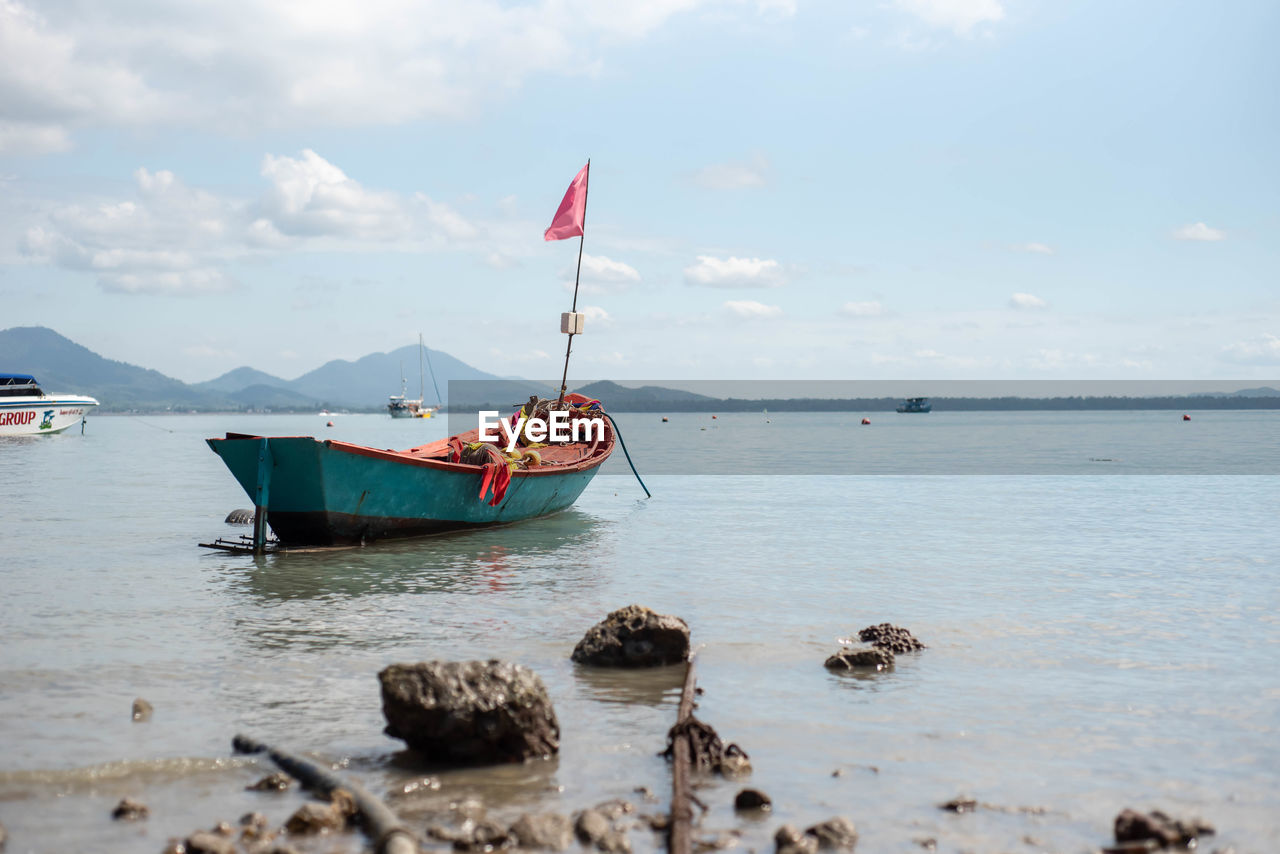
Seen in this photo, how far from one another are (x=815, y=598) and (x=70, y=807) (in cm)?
928

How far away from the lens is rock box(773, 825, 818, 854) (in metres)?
5.00

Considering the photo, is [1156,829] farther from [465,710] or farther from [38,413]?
[38,413]

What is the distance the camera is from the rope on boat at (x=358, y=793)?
486 centimetres

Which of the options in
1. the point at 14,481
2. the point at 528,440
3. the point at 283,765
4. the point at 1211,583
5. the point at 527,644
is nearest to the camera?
the point at 283,765

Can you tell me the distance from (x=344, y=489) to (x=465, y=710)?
10450 mm

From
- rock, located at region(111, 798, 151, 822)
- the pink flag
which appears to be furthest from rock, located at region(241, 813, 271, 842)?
the pink flag

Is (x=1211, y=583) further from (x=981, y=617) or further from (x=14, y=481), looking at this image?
(x=14, y=481)

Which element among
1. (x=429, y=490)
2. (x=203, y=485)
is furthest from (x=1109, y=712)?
(x=203, y=485)

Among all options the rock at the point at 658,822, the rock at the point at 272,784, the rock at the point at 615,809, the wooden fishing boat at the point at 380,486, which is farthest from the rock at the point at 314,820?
the wooden fishing boat at the point at 380,486

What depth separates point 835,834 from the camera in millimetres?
5188

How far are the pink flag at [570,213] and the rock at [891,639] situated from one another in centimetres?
1536

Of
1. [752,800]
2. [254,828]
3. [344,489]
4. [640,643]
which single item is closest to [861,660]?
[640,643]

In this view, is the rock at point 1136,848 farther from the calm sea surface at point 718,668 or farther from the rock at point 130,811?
the rock at point 130,811

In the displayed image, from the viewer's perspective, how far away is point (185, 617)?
11.6 metres
